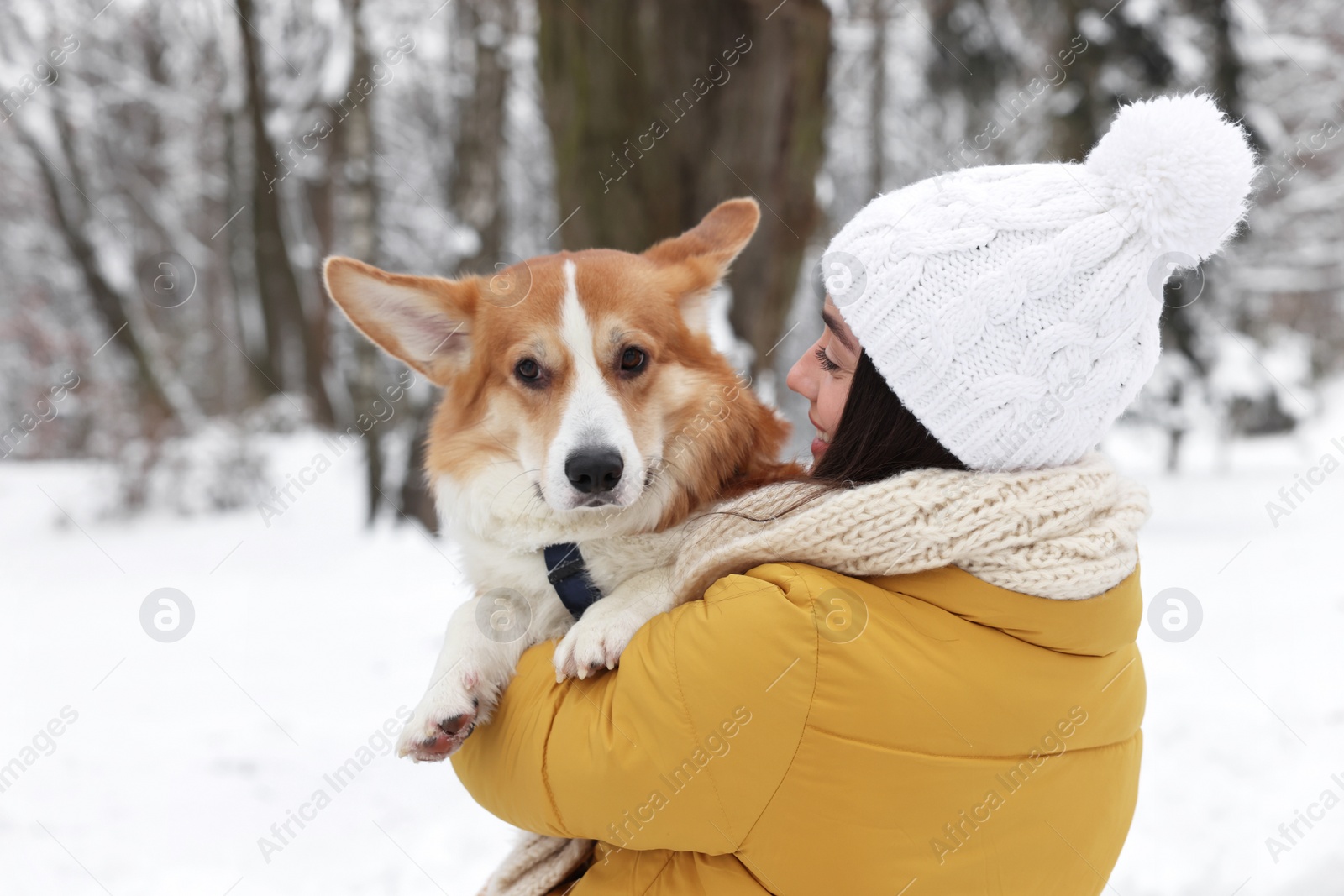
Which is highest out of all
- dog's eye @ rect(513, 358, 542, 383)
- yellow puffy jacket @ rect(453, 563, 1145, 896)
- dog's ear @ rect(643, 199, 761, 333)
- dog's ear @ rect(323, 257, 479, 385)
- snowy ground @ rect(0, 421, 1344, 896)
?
dog's ear @ rect(323, 257, 479, 385)

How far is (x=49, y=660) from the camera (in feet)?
16.9

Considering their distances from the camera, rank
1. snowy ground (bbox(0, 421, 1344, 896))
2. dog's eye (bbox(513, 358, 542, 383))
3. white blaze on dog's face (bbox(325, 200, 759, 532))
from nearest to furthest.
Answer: white blaze on dog's face (bbox(325, 200, 759, 532)) < dog's eye (bbox(513, 358, 542, 383)) < snowy ground (bbox(0, 421, 1344, 896))

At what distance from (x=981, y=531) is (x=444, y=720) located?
1026 mm

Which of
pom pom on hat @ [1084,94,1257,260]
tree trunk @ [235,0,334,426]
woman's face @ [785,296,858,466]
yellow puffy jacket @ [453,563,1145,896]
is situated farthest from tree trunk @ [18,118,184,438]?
pom pom on hat @ [1084,94,1257,260]

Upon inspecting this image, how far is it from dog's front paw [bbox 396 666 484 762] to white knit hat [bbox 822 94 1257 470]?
975mm

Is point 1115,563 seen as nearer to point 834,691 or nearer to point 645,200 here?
point 834,691

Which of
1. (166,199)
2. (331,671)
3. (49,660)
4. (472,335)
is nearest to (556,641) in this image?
(472,335)

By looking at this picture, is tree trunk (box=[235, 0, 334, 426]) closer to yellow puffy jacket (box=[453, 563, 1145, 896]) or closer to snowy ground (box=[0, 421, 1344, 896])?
snowy ground (box=[0, 421, 1344, 896])

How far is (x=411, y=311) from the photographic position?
239 centimetres

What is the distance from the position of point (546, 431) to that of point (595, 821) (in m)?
0.98

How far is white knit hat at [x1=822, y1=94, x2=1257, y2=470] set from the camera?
139 cm

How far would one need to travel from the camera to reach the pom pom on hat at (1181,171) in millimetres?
1378

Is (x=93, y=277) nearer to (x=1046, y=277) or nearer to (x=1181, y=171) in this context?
(x=1046, y=277)

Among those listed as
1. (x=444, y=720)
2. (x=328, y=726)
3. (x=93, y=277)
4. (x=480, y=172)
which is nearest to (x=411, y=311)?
(x=444, y=720)
